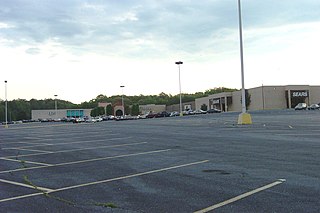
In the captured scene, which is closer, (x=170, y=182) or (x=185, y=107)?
(x=170, y=182)

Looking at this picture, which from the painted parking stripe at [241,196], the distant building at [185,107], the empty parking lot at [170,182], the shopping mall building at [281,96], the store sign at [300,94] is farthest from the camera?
the distant building at [185,107]

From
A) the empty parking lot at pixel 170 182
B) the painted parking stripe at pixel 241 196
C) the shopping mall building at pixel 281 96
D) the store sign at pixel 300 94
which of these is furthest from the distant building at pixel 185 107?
the painted parking stripe at pixel 241 196

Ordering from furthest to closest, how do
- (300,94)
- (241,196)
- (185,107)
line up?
(185,107), (300,94), (241,196)

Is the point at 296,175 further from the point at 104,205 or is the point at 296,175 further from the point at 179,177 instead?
the point at 104,205

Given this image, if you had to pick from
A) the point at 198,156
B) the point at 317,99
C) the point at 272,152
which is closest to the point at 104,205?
the point at 198,156

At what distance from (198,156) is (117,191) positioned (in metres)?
4.98

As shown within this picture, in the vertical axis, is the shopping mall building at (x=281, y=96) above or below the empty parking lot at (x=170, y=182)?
above

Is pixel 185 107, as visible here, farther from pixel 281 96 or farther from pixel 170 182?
pixel 170 182

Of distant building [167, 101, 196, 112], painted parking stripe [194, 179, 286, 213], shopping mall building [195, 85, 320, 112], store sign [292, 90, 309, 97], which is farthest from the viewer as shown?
distant building [167, 101, 196, 112]

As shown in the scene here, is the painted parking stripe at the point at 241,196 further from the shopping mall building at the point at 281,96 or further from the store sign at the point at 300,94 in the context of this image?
the store sign at the point at 300,94

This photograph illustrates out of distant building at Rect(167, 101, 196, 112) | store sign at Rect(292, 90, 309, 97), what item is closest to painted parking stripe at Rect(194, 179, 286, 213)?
store sign at Rect(292, 90, 309, 97)

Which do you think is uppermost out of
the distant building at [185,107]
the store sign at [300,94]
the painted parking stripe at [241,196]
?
the store sign at [300,94]

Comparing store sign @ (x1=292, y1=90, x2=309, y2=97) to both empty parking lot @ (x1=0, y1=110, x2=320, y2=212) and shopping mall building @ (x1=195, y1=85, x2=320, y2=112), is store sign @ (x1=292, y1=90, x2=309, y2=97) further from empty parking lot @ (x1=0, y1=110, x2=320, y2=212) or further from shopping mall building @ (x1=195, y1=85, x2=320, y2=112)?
empty parking lot @ (x1=0, y1=110, x2=320, y2=212)

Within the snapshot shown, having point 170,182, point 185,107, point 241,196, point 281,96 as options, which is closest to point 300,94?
point 281,96
